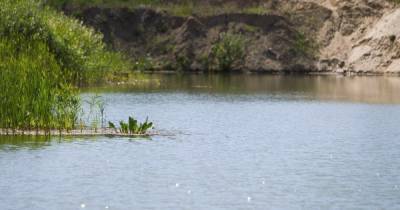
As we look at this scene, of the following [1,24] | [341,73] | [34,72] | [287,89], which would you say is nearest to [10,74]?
[34,72]

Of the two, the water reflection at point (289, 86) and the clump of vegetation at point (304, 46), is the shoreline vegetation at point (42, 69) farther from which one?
the clump of vegetation at point (304, 46)

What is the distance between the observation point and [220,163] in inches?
1345

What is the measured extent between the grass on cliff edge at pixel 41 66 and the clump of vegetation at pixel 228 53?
25.0 meters

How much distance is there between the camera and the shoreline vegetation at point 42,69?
3950 centimetres

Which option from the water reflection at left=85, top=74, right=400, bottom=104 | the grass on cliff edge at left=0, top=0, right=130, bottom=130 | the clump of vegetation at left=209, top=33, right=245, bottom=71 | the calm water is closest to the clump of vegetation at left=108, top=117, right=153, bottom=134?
the calm water

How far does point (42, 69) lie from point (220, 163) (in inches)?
497

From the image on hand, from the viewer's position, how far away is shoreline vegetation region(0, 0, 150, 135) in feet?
130

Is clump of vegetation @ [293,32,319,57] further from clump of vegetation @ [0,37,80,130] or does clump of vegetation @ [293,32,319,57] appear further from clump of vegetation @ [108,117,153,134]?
clump of vegetation @ [0,37,80,130]

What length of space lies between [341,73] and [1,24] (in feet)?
183

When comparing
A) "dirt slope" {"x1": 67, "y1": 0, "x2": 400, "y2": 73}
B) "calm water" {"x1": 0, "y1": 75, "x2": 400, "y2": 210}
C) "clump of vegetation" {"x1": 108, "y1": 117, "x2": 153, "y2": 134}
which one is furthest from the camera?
"dirt slope" {"x1": 67, "y1": 0, "x2": 400, "y2": 73}

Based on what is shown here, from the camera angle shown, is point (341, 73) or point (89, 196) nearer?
point (89, 196)

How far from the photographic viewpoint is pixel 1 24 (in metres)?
56.5

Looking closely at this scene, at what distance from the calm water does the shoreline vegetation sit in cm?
152

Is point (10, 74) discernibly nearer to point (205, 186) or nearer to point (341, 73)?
point (205, 186)
